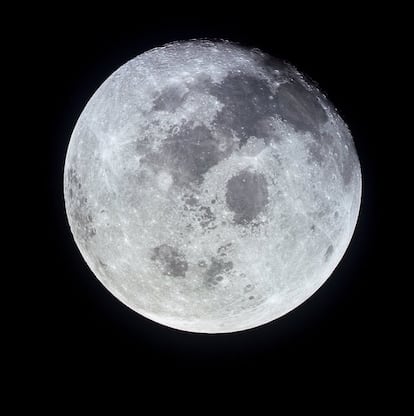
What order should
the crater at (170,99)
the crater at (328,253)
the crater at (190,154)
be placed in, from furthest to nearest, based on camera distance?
1. the crater at (328,253)
2. the crater at (170,99)
3. the crater at (190,154)

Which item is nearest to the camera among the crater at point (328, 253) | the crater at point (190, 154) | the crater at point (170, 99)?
the crater at point (190, 154)

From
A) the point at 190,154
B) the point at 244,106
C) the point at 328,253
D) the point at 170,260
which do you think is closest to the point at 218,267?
the point at 170,260

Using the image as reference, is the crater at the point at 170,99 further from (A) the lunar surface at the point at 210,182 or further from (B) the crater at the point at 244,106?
(B) the crater at the point at 244,106

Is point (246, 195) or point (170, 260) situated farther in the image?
point (170, 260)

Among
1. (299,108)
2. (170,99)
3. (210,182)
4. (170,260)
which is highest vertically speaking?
(299,108)

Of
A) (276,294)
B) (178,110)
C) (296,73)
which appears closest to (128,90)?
(178,110)

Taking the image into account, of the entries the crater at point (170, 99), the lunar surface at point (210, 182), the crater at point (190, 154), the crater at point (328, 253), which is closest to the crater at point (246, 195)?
the lunar surface at point (210, 182)

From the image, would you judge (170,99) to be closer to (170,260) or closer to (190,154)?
(190,154)
